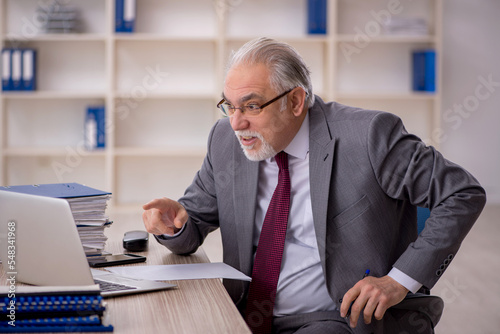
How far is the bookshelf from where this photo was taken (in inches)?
195

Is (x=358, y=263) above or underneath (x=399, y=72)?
underneath

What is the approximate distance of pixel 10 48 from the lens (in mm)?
4883

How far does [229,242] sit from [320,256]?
0.90 feet

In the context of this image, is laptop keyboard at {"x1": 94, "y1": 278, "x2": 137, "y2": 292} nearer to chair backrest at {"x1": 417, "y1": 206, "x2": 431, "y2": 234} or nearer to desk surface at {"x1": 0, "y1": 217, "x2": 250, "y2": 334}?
desk surface at {"x1": 0, "y1": 217, "x2": 250, "y2": 334}

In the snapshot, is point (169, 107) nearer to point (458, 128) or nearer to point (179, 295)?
point (458, 128)

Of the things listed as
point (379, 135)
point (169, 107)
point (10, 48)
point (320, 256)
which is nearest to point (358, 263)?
point (320, 256)

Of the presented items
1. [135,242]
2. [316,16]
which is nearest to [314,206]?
[135,242]

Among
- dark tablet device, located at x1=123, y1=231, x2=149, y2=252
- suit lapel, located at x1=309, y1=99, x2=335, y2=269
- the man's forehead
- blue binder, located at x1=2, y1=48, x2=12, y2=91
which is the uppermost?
blue binder, located at x1=2, y1=48, x2=12, y2=91

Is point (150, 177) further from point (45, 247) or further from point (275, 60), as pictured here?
point (45, 247)

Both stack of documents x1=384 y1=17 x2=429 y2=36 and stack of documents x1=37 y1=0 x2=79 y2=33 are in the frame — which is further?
stack of documents x1=384 y1=17 x2=429 y2=36

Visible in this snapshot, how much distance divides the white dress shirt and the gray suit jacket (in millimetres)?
51

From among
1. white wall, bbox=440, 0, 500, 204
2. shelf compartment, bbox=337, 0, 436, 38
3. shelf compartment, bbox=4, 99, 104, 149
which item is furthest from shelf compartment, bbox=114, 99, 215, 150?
white wall, bbox=440, 0, 500, 204

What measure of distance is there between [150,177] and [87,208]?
3.94 metres

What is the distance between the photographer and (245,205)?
5.01 feet
